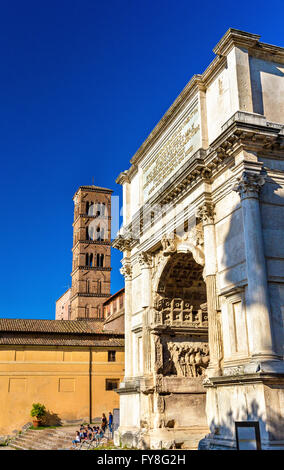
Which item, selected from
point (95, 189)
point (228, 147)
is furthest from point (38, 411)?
point (95, 189)

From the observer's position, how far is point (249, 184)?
13266 millimetres

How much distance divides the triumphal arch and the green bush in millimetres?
11197

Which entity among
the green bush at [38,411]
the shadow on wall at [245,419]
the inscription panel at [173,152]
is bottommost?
A: the shadow on wall at [245,419]

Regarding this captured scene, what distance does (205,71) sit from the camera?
1633 cm

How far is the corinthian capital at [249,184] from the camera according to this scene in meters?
13.3

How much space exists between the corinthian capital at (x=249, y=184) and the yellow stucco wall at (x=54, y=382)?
22.6 meters

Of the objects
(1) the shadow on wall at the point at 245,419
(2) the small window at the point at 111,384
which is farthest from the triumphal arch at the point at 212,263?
(2) the small window at the point at 111,384

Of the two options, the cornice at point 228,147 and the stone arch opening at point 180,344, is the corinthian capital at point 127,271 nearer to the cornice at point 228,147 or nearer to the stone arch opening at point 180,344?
the stone arch opening at point 180,344

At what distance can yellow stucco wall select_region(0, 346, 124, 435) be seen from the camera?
3073 centimetres

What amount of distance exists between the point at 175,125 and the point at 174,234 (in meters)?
4.01

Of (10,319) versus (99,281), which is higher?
(99,281)

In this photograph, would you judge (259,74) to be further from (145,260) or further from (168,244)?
(145,260)
